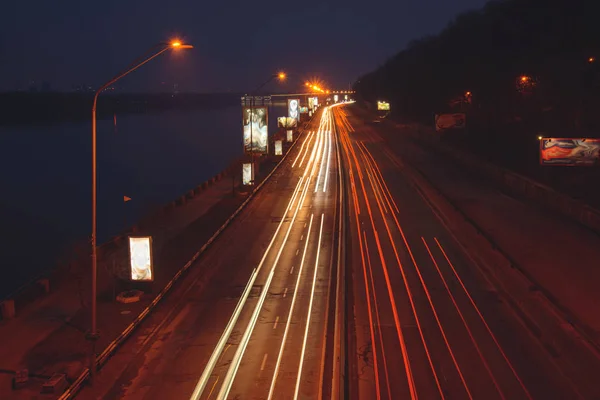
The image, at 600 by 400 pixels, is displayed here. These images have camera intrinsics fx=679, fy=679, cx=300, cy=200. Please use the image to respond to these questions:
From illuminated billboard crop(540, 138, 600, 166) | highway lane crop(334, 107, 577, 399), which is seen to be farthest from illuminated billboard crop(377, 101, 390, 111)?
highway lane crop(334, 107, 577, 399)

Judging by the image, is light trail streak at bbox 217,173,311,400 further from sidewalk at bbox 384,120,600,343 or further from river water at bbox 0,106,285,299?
sidewalk at bbox 384,120,600,343

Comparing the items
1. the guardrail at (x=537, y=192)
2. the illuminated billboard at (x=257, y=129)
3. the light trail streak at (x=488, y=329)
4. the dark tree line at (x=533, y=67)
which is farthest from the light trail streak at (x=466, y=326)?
the illuminated billboard at (x=257, y=129)

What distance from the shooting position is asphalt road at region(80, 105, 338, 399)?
14.4m

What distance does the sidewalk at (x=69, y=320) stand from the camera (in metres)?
15.6

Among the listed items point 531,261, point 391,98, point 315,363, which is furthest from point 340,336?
point 391,98

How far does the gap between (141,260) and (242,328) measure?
466cm

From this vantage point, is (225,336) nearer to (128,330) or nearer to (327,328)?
(128,330)

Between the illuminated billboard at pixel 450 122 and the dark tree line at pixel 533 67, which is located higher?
the dark tree line at pixel 533 67

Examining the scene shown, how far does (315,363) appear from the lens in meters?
15.5

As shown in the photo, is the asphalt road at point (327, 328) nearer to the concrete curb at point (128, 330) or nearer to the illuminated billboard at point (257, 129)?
the concrete curb at point (128, 330)

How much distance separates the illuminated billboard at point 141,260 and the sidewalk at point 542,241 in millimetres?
12242

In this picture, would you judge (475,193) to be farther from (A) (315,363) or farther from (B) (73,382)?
(B) (73,382)

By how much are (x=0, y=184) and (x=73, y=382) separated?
65378mm

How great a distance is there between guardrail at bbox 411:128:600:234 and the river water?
1999 centimetres
